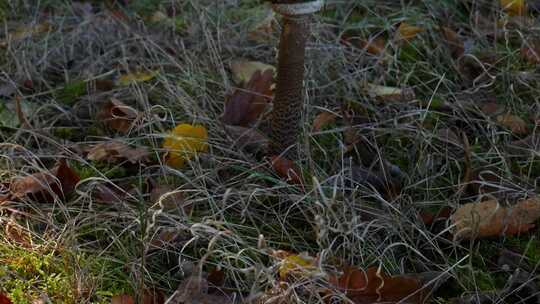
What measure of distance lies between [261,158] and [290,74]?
1.30 ft

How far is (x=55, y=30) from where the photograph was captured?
3.77 metres

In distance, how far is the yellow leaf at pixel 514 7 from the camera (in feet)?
11.9

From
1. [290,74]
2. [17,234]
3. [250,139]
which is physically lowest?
[250,139]

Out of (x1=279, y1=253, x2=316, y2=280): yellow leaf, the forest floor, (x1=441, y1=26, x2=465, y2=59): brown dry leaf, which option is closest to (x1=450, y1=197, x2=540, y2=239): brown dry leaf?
→ the forest floor

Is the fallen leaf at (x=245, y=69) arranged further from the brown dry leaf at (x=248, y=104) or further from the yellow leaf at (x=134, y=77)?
the yellow leaf at (x=134, y=77)

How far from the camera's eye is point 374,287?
2.06 m

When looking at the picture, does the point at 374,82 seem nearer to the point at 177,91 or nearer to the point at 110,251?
the point at 177,91

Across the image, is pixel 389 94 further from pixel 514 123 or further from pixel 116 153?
pixel 116 153

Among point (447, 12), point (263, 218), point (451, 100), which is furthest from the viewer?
point (447, 12)

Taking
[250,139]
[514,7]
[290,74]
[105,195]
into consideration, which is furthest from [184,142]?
[514,7]

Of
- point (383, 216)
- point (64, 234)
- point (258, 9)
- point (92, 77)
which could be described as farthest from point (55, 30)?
point (383, 216)

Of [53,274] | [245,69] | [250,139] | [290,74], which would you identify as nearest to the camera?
[53,274]

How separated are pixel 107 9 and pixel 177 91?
111 centimetres

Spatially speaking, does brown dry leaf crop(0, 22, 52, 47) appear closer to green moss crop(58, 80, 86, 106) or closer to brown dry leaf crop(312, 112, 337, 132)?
green moss crop(58, 80, 86, 106)
